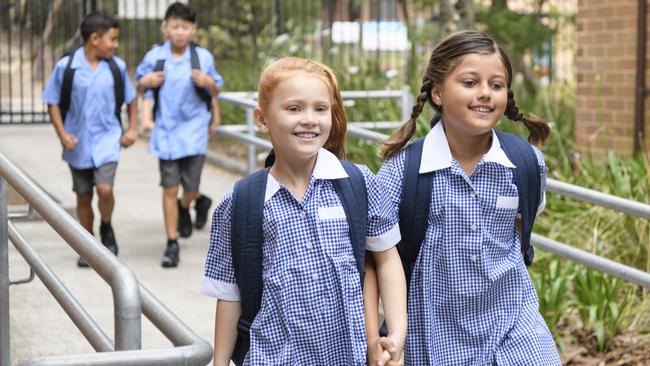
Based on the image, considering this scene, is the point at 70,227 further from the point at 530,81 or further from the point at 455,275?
the point at 530,81

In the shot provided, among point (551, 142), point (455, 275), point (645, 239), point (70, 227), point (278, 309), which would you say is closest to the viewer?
point (70, 227)

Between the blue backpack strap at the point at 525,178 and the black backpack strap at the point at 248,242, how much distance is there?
77 cm

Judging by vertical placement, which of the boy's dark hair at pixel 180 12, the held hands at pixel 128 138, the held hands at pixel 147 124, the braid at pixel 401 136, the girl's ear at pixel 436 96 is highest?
the boy's dark hair at pixel 180 12

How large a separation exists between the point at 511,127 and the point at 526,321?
6912mm

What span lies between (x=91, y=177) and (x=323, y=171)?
216 inches

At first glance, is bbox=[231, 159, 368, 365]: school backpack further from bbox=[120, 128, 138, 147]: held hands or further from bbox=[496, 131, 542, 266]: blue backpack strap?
bbox=[120, 128, 138, 147]: held hands

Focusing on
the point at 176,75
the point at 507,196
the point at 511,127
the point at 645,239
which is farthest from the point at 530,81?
the point at 507,196

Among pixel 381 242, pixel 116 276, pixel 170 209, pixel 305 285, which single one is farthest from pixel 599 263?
pixel 170 209

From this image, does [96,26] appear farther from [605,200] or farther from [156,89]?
[605,200]

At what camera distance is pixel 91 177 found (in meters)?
8.81

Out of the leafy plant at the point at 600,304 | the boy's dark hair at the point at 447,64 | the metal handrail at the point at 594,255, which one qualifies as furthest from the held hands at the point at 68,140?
the boy's dark hair at the point at 447,64

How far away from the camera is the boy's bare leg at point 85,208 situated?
880cm

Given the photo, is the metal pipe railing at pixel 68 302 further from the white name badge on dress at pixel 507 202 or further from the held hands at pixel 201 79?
the held hands at pixel 201 79

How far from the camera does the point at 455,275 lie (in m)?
3.73
